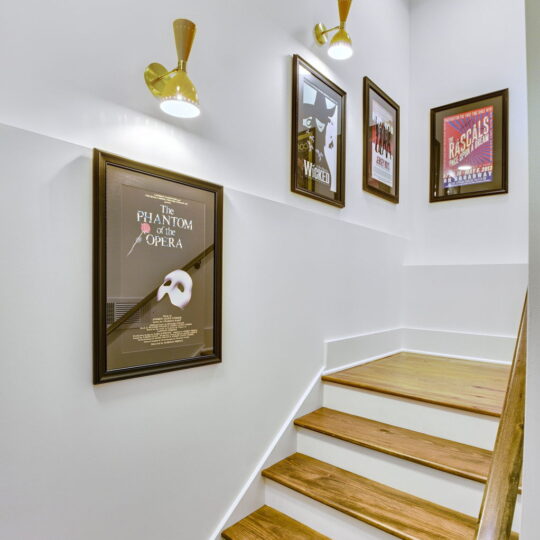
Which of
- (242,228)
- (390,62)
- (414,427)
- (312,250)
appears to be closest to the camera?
(242,228)

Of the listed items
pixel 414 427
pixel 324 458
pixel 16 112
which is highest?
pixel 16 112

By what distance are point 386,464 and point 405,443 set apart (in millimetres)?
133

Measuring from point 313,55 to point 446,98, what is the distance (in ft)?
5.06

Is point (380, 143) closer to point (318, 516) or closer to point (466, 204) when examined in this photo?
point (466, 204)

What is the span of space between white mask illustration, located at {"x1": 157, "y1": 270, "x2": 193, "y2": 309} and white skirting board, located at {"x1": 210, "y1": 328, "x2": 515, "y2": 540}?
91 centimetres

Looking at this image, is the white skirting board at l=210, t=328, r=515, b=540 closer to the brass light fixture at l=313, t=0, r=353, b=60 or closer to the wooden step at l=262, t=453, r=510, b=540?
the wooden step at l=262, t=453, r=510, b=540

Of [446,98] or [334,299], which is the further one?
[446,98]

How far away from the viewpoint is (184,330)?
4.63 ft

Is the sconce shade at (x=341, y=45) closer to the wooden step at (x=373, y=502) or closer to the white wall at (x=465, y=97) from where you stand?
the white wall at (x=465, y=97)

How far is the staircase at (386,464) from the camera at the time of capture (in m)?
1.41

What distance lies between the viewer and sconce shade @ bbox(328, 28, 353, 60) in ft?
6.30

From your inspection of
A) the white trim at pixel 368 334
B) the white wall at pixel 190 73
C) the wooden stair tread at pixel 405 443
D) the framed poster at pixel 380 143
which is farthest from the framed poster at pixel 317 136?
the wooden stair tread at pixel 405 443

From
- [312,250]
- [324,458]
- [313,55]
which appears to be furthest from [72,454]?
[313,55]

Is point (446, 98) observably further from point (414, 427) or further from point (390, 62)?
point (414, 427)
